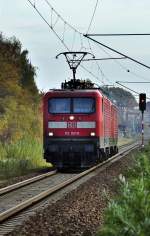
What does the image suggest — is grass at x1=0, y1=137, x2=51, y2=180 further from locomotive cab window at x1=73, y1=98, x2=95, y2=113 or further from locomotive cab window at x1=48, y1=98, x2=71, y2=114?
locomotive cab window at x1=73, y1=98, x2=95, y2=113

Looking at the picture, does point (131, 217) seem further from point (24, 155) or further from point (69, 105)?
A: point (24, 155)

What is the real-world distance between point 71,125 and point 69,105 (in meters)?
0.80

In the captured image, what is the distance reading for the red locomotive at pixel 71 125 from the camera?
25.2m

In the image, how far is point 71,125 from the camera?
25.3 meters

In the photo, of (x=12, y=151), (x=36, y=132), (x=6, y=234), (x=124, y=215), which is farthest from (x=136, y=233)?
(x=36, y=132)

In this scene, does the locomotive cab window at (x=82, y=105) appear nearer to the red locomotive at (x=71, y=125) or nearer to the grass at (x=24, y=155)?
the red locomotive at (x=71, y=125)

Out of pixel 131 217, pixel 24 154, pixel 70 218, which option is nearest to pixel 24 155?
pixel 24 154

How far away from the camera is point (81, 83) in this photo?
27.3 m

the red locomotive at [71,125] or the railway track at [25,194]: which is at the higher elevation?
the red locomotive at [71,125]

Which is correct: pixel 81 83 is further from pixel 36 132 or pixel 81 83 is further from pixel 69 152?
pixel 36 132

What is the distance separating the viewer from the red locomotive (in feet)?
82.6

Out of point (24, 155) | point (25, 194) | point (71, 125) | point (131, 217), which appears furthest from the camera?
point (24, 155)

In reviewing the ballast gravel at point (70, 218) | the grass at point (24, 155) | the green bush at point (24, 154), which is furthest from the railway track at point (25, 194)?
the green bush at point (24, 154)

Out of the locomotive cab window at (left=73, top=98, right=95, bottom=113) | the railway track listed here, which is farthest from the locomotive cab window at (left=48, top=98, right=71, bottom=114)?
the railway track
